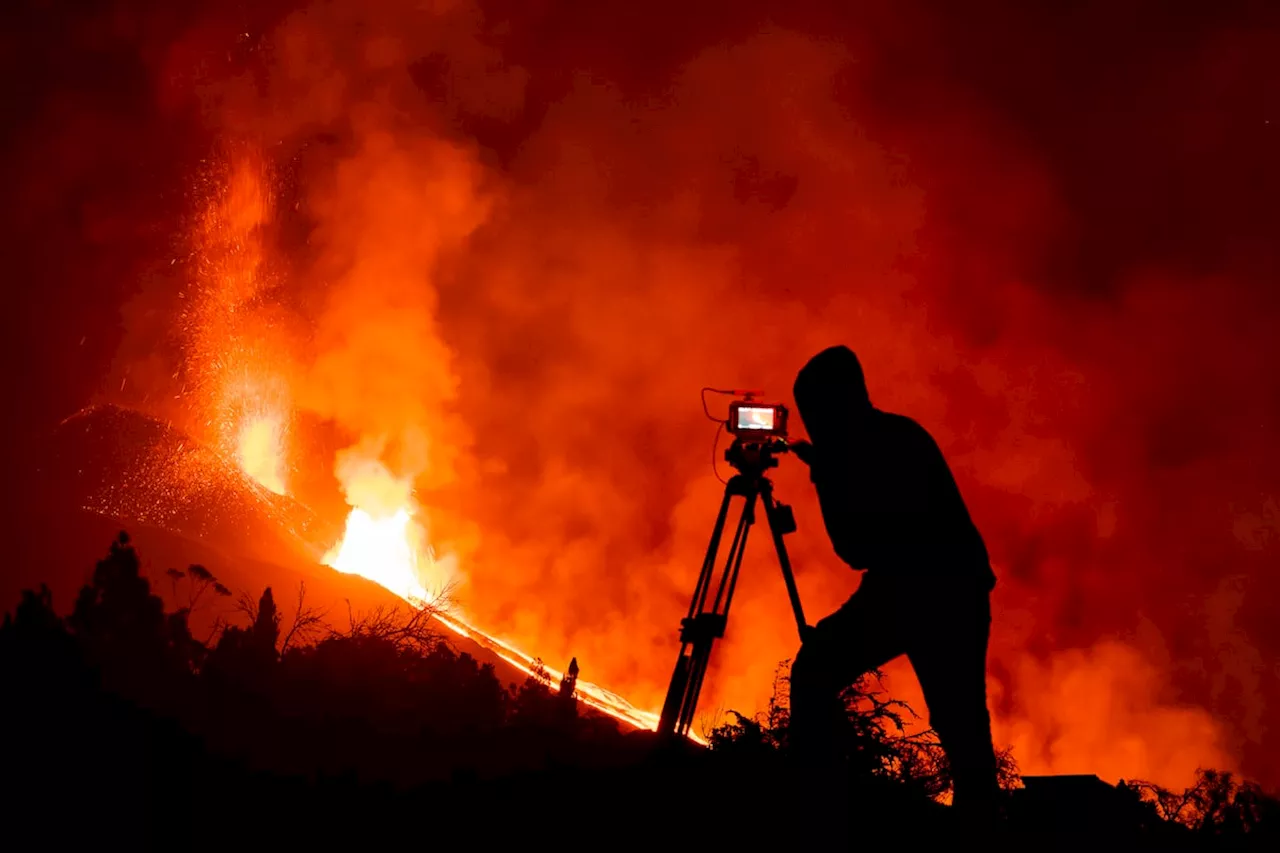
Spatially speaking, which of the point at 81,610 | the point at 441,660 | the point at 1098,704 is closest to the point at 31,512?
the point at 81,610

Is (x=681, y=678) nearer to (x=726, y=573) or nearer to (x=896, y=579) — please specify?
(x=726, y=573)

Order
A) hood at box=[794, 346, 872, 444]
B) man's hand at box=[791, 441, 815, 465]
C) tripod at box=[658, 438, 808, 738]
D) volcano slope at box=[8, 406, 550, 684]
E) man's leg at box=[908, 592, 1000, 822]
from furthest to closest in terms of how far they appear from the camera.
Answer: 1. volcano slope at box=[8, 406, 550, 684]
2. tripod at box=[658, 438, 808, 738]
3. man's hand at box=[791, 441, 815, 465]
4. hood at box=[794, 346, 872, 444]
5. man's leg at box=[908, 592, 1000, 822]

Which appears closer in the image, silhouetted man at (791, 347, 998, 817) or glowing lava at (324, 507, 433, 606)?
silhouetted man at (791, 347, 998, 817)

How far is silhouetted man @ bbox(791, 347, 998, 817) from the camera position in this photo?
325 cm

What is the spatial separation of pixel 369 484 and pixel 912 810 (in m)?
37.9

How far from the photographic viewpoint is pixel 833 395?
3.61 meters

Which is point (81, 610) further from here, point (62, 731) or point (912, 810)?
point (912, 810)

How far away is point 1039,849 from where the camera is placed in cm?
415

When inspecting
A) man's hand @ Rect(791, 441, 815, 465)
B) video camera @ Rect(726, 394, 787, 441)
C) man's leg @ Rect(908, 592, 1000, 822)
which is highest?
video camera @ Rect(726, 394, 787, 441)

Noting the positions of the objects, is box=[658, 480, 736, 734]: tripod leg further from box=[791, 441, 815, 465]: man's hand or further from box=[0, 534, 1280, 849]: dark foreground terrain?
box=[791, 441, 815, 465]: man's hand

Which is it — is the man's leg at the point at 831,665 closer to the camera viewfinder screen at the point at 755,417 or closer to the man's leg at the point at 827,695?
the man's leg at the point at 827,695

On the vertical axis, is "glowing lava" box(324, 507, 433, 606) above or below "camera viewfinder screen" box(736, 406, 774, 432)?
above

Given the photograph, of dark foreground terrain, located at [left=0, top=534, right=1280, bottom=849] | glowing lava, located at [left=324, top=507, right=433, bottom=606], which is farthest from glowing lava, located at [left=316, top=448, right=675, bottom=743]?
dark foreground terrain, located at [left=0, top=534, right=1280, bottom=849]

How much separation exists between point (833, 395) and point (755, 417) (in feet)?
6.37
